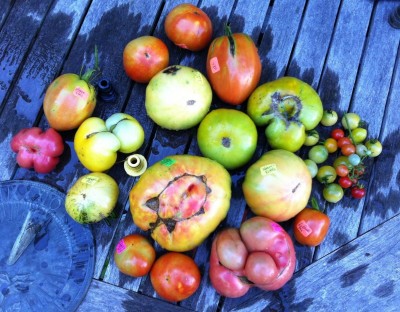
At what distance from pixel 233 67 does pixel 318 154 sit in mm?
482

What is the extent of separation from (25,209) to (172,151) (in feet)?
2.05

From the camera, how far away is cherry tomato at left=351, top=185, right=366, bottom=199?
1.44 m

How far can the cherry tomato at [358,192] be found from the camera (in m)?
1.44

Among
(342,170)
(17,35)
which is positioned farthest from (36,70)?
(342,170)

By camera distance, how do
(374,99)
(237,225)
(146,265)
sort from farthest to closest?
(374,99) → (237,225) → (146,265)

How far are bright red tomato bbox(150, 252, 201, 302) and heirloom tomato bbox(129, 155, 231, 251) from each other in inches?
1.9

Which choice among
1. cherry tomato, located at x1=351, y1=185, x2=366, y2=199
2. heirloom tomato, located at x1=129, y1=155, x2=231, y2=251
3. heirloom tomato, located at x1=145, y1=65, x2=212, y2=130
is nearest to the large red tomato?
heirloom tomato, located at x1=145, y1=65, x2=212, y2=130

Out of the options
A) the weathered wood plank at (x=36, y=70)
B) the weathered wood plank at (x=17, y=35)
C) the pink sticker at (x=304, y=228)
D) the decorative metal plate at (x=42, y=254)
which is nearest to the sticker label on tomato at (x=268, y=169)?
the pink sticker at (x=304, y=228)

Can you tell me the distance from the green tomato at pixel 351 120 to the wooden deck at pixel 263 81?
0.08 meters

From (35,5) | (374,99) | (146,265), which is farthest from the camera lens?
(35,5)

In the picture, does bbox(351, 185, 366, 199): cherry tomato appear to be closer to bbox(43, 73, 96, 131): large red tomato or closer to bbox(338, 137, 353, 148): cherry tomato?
bbox(338, 137, 353, 148): cherry tomato

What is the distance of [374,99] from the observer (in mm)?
1618

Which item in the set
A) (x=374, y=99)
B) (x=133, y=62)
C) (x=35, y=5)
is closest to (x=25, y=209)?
(x=133, y=62)

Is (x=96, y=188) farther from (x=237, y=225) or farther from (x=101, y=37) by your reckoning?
(x=101, y=37)
